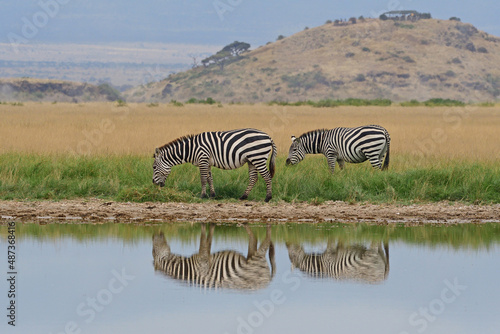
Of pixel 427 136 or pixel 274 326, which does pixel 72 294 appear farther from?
pixel 427 136

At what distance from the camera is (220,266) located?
862 centimetres

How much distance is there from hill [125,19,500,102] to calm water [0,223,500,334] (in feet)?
362

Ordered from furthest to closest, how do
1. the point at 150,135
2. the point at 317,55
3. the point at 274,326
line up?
the point at 317,55 < the point at 150,135 < the point at 274,326

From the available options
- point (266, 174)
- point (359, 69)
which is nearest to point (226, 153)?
point (266, 174)

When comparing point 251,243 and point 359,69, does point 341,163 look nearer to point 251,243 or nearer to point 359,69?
point 251,243

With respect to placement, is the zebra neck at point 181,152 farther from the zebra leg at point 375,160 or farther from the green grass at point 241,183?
the zebra leg at point 375,160

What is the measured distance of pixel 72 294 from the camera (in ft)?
24.3

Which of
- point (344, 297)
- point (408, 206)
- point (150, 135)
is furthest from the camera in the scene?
point (150, 135)

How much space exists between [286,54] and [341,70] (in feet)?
75.5

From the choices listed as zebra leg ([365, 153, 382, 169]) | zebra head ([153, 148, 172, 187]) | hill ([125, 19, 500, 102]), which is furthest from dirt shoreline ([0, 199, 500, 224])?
hill ([125, 19, 500, 102])

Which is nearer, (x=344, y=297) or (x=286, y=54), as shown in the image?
(x=344, y=297)

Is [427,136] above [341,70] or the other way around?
the other way around

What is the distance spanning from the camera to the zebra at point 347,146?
623 inches

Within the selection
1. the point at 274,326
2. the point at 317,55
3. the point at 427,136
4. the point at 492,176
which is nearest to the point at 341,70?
the point at 317,55
